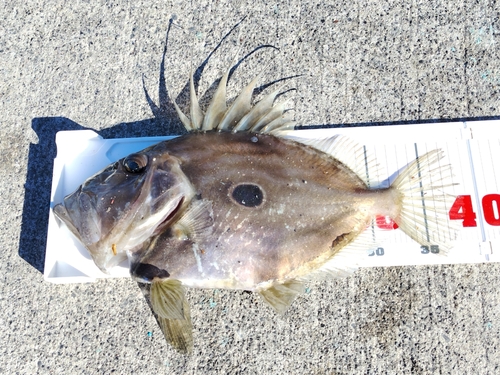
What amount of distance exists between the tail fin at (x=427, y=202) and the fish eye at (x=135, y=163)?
1.23m

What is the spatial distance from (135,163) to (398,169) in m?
1.38

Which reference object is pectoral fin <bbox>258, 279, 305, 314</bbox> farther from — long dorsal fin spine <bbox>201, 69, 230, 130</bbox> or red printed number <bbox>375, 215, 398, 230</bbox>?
long dorsal fin spine <bbox>201, 69, 230, 130</bbox>

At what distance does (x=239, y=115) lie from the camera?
2.03m

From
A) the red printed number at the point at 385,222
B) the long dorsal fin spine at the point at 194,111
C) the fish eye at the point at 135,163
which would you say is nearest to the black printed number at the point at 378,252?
the red printed number at the point at 385,222

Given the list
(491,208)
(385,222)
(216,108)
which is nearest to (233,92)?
(216,108)

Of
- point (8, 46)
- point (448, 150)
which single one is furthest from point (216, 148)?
point (8, 46)

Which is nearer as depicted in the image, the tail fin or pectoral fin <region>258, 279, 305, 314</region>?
pectoral fin <region>258, 279, 305, 314</region>

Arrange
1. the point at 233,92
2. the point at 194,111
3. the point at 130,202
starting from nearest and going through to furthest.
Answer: the point at 130,202 → the point at 194,111 → the point at 233,92

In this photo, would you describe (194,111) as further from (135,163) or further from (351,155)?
(351,155)

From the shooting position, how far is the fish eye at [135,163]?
179cm

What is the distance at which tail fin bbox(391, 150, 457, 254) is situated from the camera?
202 centimetres

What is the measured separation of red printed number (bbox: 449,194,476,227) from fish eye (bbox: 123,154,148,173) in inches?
62.9

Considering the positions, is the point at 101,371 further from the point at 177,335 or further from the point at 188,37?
the point at 188,37

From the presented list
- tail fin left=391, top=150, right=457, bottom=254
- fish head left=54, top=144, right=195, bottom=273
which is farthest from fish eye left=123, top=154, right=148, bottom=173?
tail fin left=391, top=150, right=457, bottom=254
